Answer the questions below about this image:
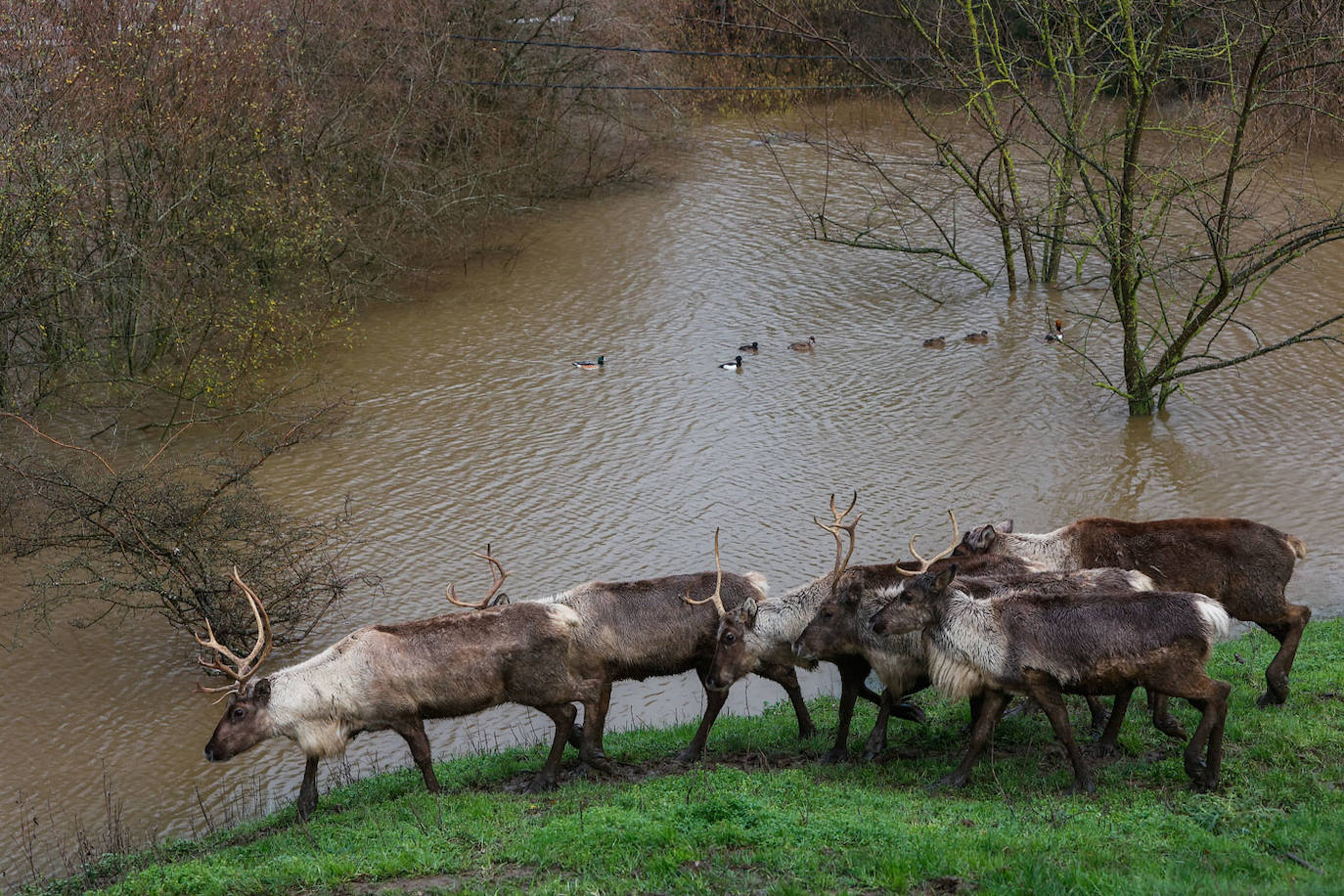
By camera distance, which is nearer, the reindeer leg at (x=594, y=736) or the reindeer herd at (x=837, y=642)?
the reindeer herd at (x=837, y=642)

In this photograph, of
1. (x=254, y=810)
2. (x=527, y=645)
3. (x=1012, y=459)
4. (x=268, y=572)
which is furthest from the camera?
(x=1012, y=459)

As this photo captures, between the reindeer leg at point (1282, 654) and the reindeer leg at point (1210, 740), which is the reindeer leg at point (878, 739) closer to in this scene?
the reindeer leg at point (1210, 740)

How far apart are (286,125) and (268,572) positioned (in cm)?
1165

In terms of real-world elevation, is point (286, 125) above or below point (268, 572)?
above

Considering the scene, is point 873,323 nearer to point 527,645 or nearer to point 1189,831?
point 527,645

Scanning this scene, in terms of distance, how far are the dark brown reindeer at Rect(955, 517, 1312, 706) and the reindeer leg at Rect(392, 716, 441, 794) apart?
19.3ft

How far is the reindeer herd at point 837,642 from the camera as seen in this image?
9.82 m

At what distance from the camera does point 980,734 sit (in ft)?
32.4

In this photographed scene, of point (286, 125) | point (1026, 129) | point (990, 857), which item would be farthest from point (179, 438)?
point (1026, 129)

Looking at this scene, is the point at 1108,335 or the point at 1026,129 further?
the point at 1026,129

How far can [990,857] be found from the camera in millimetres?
7645

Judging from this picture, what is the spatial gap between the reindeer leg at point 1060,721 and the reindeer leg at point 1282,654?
6.96ft

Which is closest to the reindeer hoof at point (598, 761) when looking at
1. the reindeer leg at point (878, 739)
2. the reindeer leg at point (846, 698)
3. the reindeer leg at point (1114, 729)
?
the reindeer leg at point (846, 698)

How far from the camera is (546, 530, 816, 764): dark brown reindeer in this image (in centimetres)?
1159
